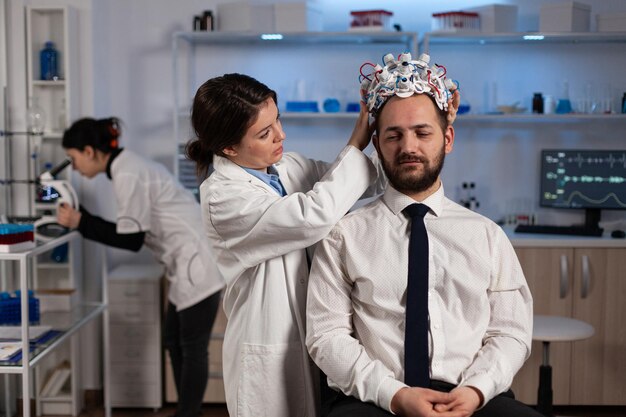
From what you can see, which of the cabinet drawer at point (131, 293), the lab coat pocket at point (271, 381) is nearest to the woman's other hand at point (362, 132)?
the lab coat pocket at point (271, 381)

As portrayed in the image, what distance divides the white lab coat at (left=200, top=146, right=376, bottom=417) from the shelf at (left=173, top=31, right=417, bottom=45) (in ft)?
7.37

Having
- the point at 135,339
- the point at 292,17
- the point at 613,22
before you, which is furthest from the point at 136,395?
the point at 613,22

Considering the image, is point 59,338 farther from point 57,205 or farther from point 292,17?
point 292,17

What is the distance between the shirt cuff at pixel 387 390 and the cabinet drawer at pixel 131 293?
2257 millimetres

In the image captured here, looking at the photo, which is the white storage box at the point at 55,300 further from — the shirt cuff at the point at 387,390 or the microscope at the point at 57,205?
the shirt cuff at the point at 387,390

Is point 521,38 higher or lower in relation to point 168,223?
higher

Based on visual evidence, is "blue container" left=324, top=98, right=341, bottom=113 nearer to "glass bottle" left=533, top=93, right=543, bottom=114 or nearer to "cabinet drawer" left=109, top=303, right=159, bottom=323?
"glass bottle" left=533, top=93, right=543, bottom=114

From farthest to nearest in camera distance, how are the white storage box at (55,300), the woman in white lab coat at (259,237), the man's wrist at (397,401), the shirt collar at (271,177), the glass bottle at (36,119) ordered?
the glass bottle at (36,119) → the white storage box at (55,300) → the shirt collar at (271,177) → the woman in white lab coat at (259,237) → the man's wrist at (397,401)

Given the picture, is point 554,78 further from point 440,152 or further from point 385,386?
point 385,386

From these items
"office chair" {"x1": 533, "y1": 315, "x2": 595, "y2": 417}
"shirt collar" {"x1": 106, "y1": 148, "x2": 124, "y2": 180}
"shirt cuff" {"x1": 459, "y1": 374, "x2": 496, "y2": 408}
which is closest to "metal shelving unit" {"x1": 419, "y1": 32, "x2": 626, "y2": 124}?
"office chair" {"x1": 533, "y1": 315, "x2": 595, "y2": 417}

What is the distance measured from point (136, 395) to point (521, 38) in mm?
2646

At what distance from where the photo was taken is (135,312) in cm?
379

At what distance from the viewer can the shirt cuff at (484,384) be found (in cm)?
169

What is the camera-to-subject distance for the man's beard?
71.1 inches
